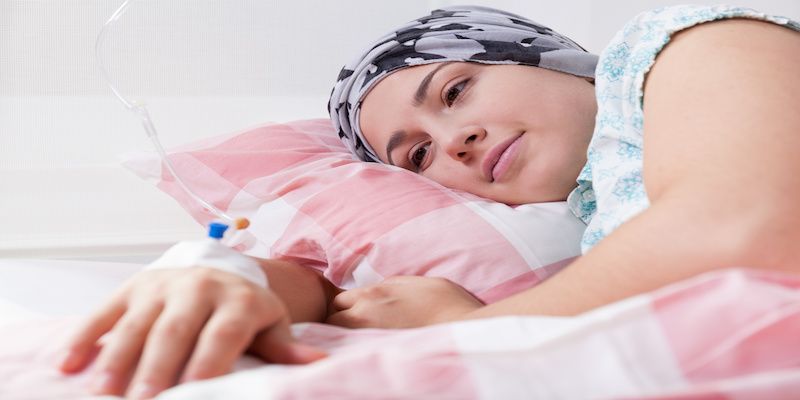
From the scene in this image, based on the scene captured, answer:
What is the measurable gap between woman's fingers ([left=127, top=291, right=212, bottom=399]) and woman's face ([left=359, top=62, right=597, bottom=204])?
62cm

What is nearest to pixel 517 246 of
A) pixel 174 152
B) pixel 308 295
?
pixel 308 295

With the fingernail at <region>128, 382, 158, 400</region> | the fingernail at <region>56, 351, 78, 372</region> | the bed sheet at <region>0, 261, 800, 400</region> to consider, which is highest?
the bed sheet at <region>0, 261, 800, 400</region>

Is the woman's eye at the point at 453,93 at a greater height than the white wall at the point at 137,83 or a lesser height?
greater

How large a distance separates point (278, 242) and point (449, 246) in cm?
28

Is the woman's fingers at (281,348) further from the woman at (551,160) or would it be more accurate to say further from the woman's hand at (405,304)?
Result: the woman's hand at (405,304)

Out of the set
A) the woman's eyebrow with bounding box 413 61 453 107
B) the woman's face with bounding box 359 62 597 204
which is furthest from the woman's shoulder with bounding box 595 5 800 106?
the woman's eyebrow with bounding box 413 61 453 107

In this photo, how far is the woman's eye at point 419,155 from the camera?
4.16ft

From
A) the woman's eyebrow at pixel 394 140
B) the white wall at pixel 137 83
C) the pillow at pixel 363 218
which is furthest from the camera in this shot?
the white wall at pixel 137 83

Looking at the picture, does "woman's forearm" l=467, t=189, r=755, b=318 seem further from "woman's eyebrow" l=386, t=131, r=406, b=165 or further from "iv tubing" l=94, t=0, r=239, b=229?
"iv tubing" l=94, t=0, r=239, b=229

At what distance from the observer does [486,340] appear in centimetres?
53

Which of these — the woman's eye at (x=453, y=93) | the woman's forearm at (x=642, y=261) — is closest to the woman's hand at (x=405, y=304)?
the woman's forearm at (x=642, y=261)

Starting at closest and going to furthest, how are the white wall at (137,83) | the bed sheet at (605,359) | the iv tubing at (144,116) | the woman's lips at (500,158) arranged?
the bed sheet at (605,359)
the woman's lips at (500,158)
the iv tubing at (144,116)
the white wall at (137,83)

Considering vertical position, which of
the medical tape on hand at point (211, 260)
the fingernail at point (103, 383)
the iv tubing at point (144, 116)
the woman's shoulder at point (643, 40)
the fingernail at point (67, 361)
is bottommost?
the iv tubing at point (144, 116)

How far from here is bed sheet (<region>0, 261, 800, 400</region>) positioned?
0.49 m
